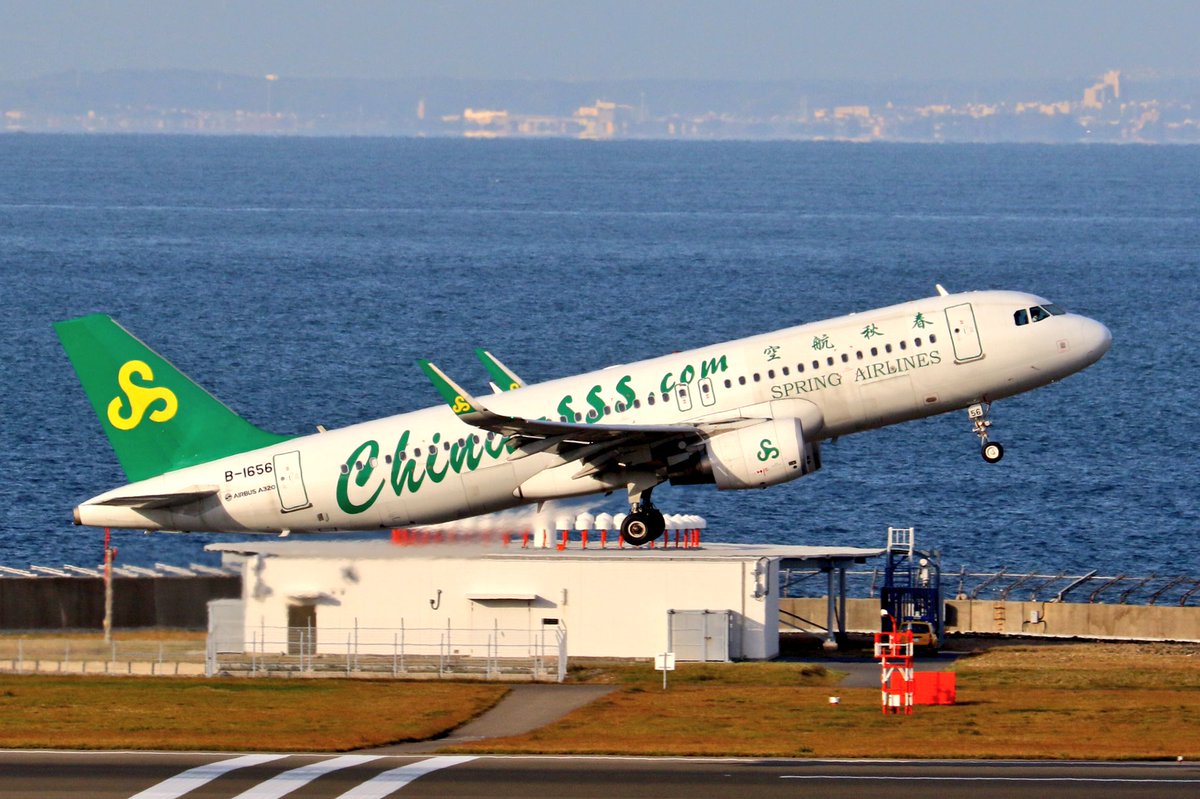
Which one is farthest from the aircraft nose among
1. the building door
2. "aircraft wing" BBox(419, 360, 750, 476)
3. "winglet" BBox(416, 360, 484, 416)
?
the building door

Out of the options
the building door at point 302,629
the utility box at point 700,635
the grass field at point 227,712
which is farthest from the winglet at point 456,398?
the utility box at point 700,635

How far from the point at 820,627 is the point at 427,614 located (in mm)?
19450

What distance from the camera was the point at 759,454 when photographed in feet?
178

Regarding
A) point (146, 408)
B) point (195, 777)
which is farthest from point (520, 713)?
point (195, 777)

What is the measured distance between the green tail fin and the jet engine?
14.0 meters

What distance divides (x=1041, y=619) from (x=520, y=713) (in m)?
32.5

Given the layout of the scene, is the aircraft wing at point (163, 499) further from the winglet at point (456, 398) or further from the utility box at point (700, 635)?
the utility box at point (700, 635)

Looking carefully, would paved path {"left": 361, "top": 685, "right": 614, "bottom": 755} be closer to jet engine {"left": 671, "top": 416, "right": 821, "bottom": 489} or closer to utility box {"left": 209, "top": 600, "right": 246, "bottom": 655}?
jet engine {"left": 671, "top": 416, "right": 821, "bottom": 489}

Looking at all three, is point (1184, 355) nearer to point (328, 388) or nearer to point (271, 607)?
point (328, 388)

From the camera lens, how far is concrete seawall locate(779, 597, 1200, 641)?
81.3m

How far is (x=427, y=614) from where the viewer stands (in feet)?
230

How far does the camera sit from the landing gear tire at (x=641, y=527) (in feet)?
188

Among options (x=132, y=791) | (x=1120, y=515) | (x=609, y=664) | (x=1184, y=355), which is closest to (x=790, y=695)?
(x=609, y=664)

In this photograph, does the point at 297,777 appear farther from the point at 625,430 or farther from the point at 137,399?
the point at 137,399
